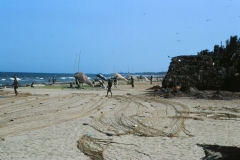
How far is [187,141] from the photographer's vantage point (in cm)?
902

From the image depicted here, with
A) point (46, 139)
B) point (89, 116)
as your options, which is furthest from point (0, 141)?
point (89, 116)

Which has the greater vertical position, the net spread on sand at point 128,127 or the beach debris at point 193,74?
the beach debris at point 193,74

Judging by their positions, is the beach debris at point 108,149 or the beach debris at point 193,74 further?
the beach debris at point 193,74

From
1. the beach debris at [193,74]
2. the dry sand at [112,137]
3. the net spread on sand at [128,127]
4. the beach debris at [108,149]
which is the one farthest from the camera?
the beach debris at [193,74]

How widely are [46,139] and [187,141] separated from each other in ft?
14.6

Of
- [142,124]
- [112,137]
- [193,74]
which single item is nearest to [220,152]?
[112,137]

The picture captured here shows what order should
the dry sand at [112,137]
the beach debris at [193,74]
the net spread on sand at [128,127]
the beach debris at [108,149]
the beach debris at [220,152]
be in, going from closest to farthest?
the beach debris at [220,152] → the beach debris at [108,149] → the dry sand at [112,137] → the net spread on sand at [128,127] → the beach debris at [193,74]

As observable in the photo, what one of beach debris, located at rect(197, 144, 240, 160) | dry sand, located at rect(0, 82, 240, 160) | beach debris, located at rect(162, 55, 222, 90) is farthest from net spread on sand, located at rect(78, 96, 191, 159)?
beach debris, located at rect(162, 55, 222, 90)

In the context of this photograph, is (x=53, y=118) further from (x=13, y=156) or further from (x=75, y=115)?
(x=13, y=156)

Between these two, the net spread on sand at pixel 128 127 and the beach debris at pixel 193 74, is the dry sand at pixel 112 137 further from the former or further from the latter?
the beach debris at pixel 193 74

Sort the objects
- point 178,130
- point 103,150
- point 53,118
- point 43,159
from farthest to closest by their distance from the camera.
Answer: point 53,118
point 178,130
point 103,150
point 43,159

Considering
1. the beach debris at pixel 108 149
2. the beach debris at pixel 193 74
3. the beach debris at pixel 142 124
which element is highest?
the beach debris at pixel 193 74

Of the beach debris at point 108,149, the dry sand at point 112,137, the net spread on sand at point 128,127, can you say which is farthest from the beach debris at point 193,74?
the beach debris at point 108,149

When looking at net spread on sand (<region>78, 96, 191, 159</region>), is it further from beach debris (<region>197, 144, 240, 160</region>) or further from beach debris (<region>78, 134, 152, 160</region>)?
beach debris (<region>197, 144, 240, 160</region>)
